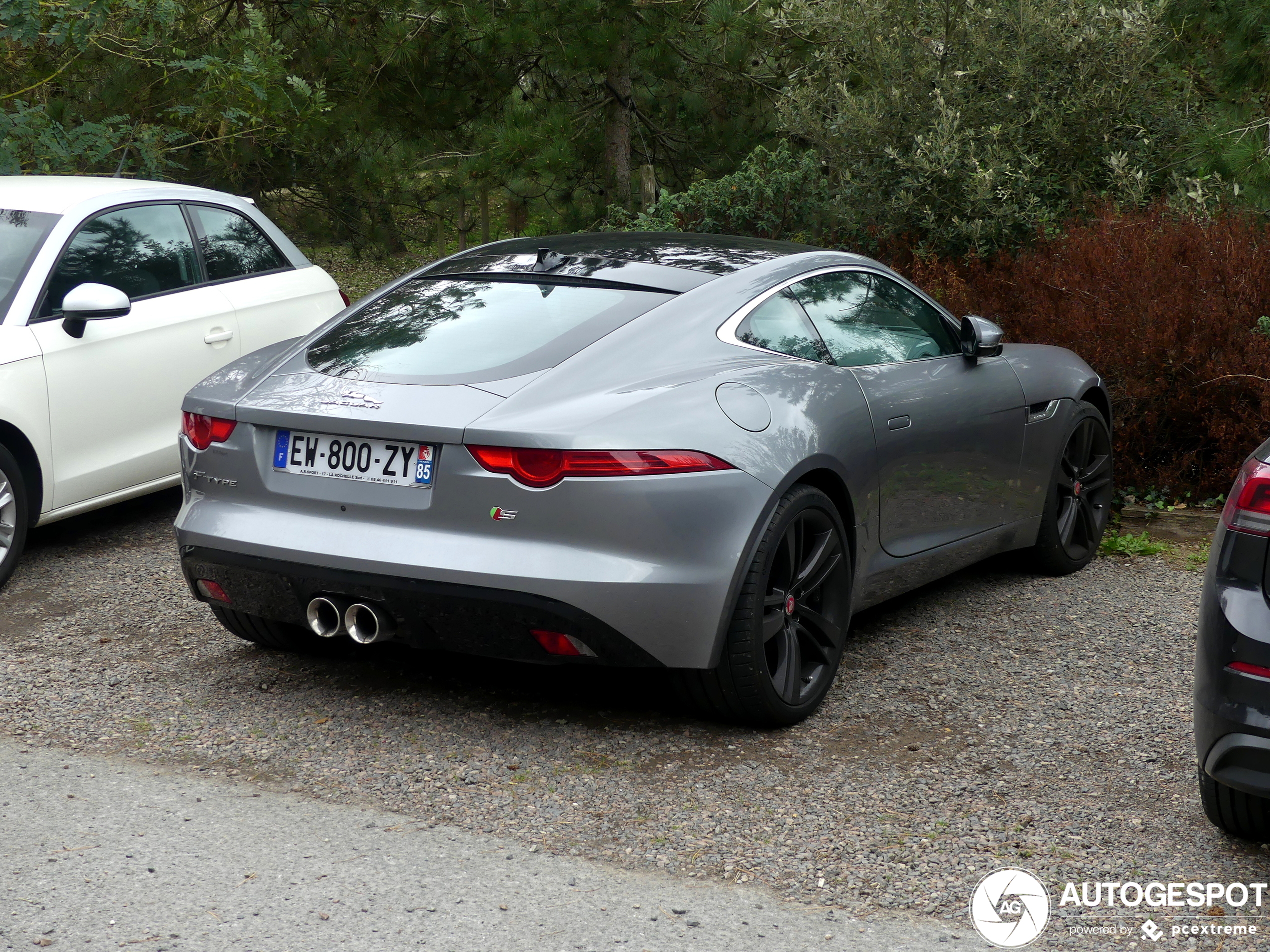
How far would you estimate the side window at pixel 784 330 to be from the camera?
4531mm

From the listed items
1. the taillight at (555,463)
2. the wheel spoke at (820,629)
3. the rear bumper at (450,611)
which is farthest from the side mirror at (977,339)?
the rear bumper at (450,611)

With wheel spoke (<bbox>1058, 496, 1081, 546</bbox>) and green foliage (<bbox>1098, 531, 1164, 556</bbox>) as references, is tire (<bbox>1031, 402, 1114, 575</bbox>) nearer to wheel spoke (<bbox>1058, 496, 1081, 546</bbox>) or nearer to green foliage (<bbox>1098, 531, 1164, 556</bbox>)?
wheel spoke (<bbox>1058, 496, 1081, 546</bbox>)

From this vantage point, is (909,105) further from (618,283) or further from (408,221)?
(408,221)

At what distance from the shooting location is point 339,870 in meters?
3.32

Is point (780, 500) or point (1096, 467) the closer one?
point (780, 500)

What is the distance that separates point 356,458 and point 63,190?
11.5 ft

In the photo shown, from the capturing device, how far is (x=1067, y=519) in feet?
20.4

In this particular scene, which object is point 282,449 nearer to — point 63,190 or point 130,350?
point 130,350

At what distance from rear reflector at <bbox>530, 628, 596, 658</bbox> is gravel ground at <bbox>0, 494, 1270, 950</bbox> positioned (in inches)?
14.3

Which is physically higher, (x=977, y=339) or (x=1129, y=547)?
(x=977, y=339)

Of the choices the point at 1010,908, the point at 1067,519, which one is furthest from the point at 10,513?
the point at 1067,519

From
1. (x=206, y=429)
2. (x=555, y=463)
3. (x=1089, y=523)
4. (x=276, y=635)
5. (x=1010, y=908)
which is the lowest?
(x=1089, y=523)

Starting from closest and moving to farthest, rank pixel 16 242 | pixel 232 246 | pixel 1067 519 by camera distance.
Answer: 1. pixel 16 242
2. pixel 1067 519
3. pixel 232 246

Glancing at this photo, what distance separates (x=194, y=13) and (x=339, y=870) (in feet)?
37.9
